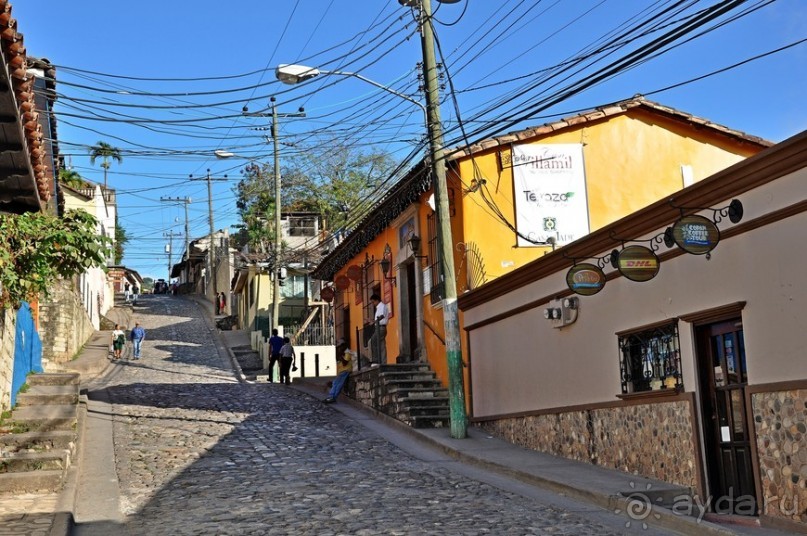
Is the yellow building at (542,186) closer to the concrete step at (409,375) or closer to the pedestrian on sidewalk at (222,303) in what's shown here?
the concrete step at (409,375)

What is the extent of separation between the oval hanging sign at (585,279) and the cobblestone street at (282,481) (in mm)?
2703

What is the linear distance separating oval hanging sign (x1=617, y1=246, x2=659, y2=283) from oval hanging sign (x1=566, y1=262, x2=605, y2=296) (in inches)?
39.8

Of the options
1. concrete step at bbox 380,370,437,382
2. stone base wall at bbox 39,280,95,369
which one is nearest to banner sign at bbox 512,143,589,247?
concrete step at bbox 380,370,437,382

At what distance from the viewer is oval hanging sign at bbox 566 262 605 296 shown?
36.0 feet

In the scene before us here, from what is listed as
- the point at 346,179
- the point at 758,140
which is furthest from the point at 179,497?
the point at 346,179

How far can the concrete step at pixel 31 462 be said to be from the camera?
10.3m

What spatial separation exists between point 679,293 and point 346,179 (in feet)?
128

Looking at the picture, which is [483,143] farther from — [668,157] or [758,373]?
[758,373]

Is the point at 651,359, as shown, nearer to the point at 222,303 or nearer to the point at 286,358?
the point at 286,358

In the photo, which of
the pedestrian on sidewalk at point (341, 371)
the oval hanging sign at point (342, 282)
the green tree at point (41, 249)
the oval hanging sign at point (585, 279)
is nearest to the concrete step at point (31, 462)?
the green tree at point (41, 249)

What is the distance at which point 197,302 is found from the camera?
67250mm

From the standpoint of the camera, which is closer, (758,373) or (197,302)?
(758,373)

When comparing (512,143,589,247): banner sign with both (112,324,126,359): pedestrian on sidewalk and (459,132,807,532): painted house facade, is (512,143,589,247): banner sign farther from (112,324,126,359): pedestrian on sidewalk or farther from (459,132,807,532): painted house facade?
(112,324,126,359): pedestrian on sidewalk

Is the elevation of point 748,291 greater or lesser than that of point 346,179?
lesser
